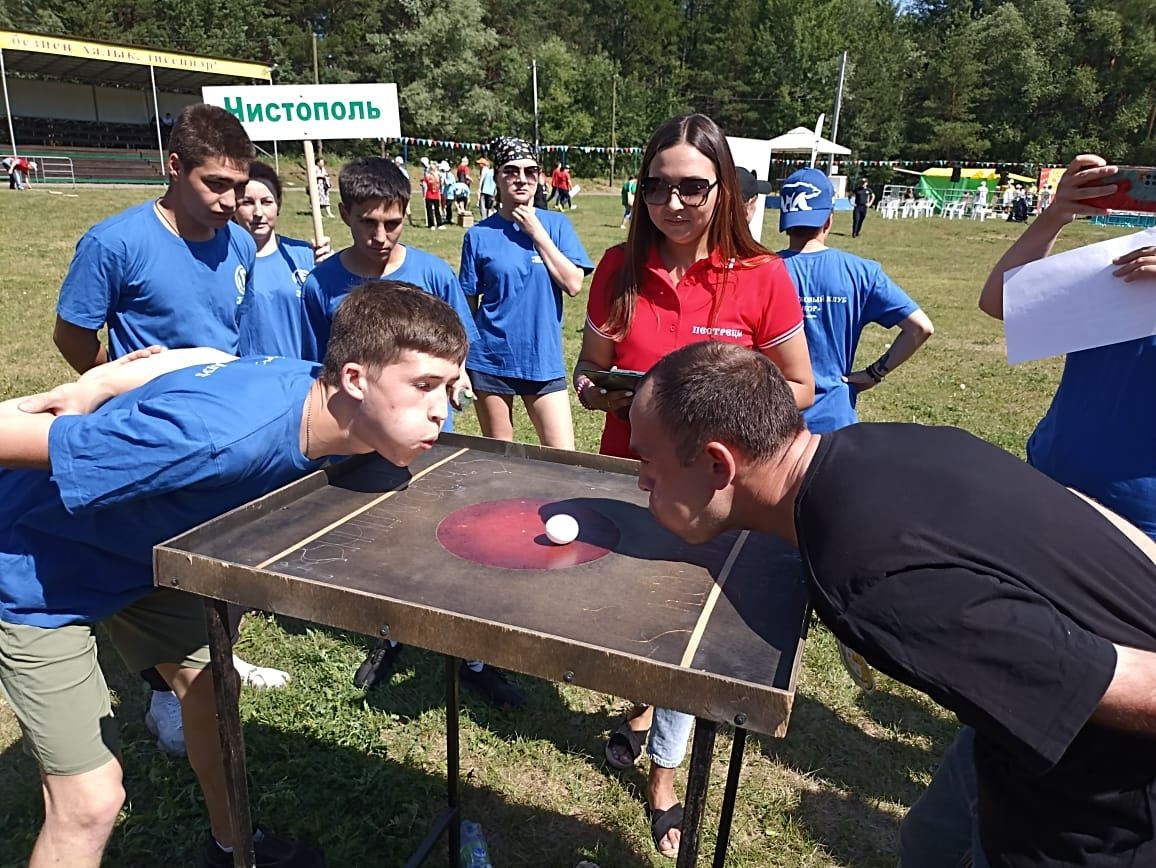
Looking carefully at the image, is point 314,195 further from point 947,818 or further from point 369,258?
point 947,818

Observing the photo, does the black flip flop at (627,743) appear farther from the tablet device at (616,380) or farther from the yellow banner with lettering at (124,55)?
the yellow banner with lettering at (124,55)

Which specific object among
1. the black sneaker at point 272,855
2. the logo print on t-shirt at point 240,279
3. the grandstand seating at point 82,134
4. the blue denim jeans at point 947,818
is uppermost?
the grandstand seating at point 82,134

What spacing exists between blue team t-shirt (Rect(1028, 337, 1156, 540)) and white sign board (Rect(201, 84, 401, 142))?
364 cm

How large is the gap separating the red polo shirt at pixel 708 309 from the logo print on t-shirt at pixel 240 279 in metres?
1.55

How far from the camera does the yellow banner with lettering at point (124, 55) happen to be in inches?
1059

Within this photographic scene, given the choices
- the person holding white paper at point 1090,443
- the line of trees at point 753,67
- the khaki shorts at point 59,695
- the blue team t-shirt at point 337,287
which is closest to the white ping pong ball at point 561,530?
the person holding white paper at point 1090,443

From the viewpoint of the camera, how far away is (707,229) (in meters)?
2.59

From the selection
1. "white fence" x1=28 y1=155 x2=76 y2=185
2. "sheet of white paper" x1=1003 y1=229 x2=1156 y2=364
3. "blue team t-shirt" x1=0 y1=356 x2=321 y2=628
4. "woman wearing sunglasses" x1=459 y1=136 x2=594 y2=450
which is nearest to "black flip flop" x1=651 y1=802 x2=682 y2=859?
"blue team t-shirt" x1=0 y1=356 x2=321 y2=628

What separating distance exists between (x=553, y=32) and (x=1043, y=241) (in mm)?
70563

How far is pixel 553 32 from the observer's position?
65.0 meters

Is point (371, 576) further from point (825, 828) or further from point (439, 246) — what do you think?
point (439, 246)

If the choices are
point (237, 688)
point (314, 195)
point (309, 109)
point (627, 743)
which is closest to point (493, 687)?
point (627, 743)

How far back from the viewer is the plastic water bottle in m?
2.43

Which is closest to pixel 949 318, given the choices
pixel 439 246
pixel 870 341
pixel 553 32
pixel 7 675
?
pixel 870 341
